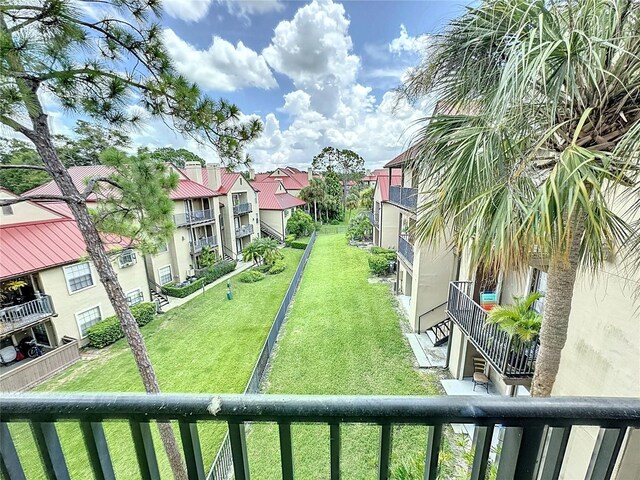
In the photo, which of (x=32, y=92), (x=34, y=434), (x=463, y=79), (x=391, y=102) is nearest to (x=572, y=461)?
(x=463, y=79)

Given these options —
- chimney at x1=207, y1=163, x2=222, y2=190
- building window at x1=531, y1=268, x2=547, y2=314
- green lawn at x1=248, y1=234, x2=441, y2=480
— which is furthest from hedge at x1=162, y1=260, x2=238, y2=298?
building window at x1=531, y1=268, x2=547, y2=314

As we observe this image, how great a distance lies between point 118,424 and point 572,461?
6.49m

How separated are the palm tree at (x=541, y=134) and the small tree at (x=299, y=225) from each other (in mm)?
28675

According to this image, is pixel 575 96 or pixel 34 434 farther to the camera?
pixel 575 96

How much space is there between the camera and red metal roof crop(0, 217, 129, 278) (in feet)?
32.6

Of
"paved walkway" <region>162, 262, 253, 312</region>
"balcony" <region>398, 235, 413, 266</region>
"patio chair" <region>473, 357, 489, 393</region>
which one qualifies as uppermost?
"balcony" <region>398, 235, 413, 266</region>

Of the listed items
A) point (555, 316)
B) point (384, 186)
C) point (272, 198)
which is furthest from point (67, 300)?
point (272, 198)

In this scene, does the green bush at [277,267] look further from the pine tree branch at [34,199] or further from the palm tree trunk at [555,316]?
the palm tree trunk at [555,316]

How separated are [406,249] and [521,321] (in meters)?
7.96

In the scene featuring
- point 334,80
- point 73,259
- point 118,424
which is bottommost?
point 73,259

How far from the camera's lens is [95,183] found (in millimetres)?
5684

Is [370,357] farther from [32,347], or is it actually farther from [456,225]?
[32,347]

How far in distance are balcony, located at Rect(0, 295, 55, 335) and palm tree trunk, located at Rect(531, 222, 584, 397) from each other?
14376 millimetres

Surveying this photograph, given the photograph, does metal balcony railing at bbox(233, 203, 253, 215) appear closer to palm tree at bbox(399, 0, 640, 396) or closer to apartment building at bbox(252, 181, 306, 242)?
apartment building at bbox(252, 181, 306, 242)
